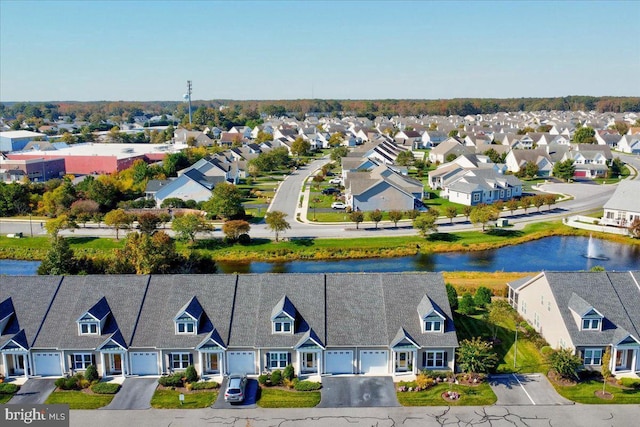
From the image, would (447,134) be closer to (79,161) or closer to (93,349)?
(79,161)

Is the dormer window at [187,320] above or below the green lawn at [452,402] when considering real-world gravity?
above

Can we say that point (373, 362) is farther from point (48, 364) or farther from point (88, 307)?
point (48, 364)

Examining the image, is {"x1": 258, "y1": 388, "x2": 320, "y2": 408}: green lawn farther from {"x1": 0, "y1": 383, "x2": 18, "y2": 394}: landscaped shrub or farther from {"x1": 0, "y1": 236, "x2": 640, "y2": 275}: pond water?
{"x1": 0, "y1": 236, "x2": 640, "y2": 275}: pond water

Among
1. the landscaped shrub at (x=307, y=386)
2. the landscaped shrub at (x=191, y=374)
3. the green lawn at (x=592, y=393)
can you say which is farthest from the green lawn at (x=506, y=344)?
the landscaped shrub at (x=191, y=374)

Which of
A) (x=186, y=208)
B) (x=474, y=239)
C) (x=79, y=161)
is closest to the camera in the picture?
(x=474, y=239)

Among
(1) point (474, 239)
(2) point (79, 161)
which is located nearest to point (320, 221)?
(1) point (474, 239)

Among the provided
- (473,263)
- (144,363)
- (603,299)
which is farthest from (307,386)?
(473,263)

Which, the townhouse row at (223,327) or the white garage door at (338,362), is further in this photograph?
the white garage door at (338,362)

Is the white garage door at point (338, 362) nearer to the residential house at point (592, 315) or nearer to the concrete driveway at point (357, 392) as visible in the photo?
the concrete driveway at point (357, 392)
